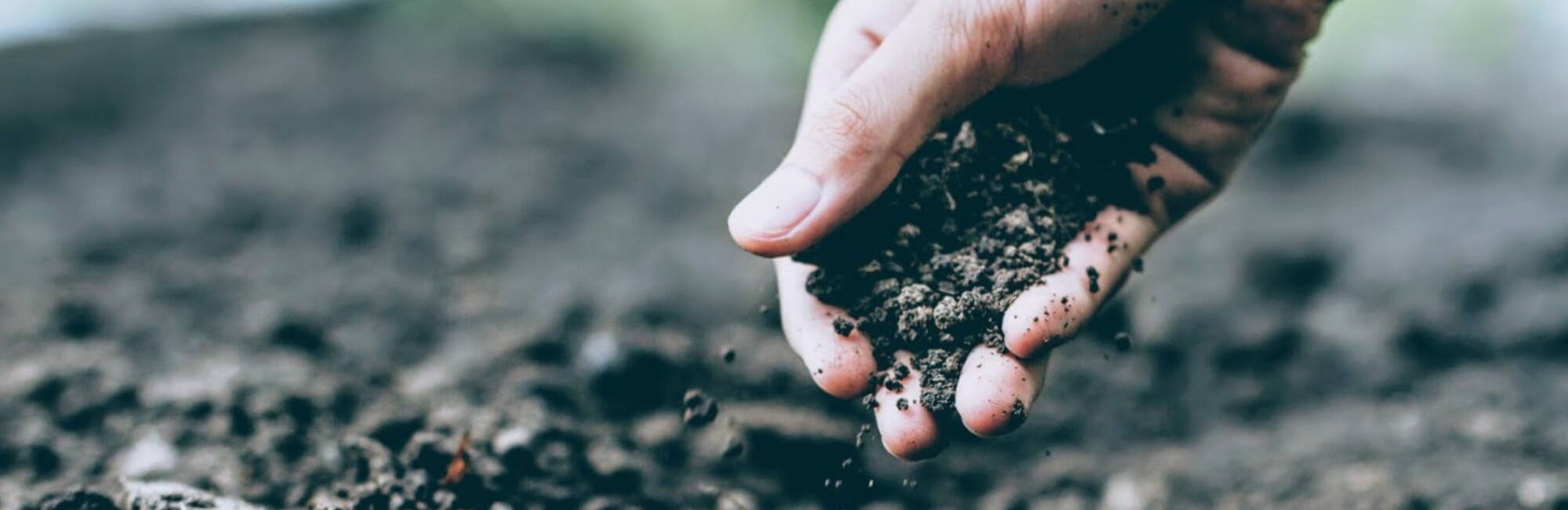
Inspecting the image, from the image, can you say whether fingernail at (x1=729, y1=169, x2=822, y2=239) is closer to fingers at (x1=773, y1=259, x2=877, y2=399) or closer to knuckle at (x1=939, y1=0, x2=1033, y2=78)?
fingers at (x1=773, y1=259, x2=877, y2=399)

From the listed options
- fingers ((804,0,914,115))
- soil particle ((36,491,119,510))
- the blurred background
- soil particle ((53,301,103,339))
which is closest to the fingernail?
the blurred background

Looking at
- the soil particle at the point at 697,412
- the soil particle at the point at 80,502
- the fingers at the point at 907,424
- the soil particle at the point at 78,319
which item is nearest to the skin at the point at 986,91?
Result: the fingers at the point at 907,424

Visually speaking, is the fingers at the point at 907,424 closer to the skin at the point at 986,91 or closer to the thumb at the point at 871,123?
the skin at the point at 986,91

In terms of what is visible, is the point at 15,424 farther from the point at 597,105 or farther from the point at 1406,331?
the point at 1406,331

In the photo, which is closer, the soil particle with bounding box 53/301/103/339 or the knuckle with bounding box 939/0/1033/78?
the knuckle with bounding box 939/0/1033/78

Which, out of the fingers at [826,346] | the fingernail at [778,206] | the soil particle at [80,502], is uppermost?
the soil particle at [80,502]

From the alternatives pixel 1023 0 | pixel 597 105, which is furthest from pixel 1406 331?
pixel 597 105

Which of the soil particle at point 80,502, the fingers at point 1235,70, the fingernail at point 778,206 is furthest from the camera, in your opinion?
the fingers at point 1235,70
